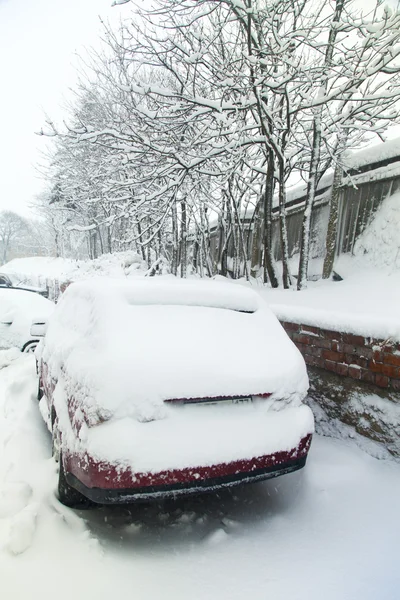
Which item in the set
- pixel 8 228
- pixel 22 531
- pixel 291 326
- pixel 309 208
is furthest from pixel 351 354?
pixel 8 228

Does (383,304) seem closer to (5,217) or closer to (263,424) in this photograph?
(263,424)

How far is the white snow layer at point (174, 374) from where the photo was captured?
1930 mm

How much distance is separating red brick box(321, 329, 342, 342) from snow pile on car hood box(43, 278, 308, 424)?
0.72 metres

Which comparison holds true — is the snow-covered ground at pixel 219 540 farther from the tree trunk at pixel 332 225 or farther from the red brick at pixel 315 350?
the tree trunk at pixel 332 225

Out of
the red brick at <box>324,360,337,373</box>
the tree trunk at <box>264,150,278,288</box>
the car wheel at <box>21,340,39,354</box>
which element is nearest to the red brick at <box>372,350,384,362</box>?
the red brick at <box>324,360,337,373</box>

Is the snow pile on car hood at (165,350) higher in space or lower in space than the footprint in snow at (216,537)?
higher

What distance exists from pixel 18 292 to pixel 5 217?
236 ft

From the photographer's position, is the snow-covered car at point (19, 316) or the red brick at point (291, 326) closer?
the red brick at point (291, 326)

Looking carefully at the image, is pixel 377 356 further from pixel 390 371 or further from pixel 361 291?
pixel 361 291

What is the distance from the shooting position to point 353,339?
3.02 metres

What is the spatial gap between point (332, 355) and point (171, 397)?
1789mm

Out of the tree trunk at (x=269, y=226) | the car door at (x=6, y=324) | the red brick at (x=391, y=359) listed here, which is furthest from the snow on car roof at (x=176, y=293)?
the car door at (x=6, y=324)

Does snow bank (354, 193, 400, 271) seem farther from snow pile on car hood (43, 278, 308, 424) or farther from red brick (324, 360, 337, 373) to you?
snow pile on car hood (43, 278, 308, 424)

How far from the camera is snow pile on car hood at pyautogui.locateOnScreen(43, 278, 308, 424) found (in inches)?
77.9
